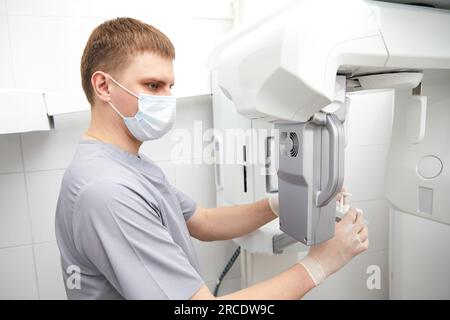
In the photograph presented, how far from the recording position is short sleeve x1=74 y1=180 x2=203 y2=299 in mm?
648

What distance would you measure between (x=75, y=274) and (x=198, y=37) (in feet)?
3.60

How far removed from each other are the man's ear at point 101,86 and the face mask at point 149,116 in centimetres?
2

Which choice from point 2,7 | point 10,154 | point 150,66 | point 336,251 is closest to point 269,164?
point 336,251

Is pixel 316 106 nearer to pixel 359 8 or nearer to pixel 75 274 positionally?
pixel 359 8

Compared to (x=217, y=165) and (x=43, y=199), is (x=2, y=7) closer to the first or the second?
(x=43, y=199)

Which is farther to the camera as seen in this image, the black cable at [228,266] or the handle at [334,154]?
the black cable at [228,266]

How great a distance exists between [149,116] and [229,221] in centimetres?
52

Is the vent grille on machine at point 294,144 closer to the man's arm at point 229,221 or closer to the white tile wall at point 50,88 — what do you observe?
the man's arm at point 229,221

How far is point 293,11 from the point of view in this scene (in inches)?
21.3

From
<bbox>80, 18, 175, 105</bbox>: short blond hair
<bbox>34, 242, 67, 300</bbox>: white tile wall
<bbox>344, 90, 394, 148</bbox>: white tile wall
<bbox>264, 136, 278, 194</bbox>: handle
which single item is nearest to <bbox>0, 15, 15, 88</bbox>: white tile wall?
<bbox>80, 18, 175, 105</bbox>: short blond hair

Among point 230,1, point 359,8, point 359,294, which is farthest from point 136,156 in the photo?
point 359,294

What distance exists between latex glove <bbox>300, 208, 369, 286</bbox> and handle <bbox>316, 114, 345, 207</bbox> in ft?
0.62

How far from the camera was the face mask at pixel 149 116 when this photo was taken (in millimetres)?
829

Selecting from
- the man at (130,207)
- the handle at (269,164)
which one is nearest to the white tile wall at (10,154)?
the man at (130,207)
